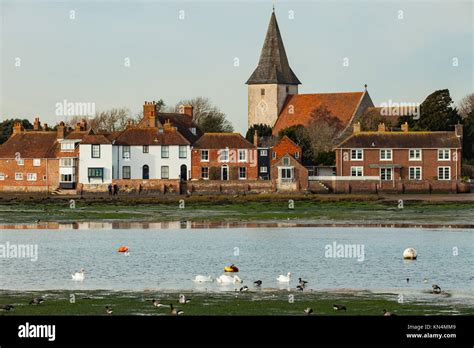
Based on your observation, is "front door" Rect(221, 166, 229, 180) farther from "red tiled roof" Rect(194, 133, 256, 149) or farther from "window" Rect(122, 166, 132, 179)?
"window" Rect(122, 166, 132, 179)

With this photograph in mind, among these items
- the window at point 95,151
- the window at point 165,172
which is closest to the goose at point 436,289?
the window at point 95,151

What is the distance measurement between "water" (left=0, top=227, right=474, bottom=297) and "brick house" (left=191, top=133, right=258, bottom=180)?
44.1 meters

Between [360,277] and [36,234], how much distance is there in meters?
25.0

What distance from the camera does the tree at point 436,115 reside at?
403ft

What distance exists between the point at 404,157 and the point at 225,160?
54.4 ft

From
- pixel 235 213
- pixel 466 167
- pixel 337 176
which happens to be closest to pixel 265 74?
pixel 466 167

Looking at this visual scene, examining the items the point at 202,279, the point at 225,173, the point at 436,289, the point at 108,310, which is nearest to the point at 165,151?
the point at 225,173

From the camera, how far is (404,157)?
10950 cm

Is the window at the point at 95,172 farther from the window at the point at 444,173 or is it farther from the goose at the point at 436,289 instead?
the goose at the point at 436,289

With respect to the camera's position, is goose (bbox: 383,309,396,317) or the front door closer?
goose (bbox: 383,309,396,317)

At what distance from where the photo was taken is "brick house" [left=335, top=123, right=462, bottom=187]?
109 metres


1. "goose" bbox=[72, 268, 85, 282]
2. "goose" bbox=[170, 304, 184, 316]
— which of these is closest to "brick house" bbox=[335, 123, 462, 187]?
"goose" bbox=[72, 268, 85, 282]
